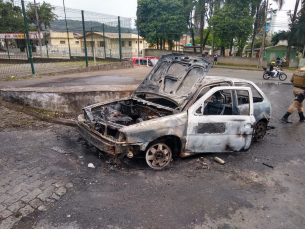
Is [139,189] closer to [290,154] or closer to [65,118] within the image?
[290,154]

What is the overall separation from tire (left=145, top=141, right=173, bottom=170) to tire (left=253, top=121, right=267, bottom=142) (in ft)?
8.34

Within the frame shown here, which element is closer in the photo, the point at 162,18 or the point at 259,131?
the point at 259,131

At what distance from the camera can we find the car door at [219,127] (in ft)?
13.3

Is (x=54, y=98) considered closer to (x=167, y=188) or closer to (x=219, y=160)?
(x=167, y=188)

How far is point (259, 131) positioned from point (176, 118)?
2730 mm

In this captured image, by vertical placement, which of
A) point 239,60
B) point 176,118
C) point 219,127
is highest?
point 239,60

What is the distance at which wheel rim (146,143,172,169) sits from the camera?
3.93 m

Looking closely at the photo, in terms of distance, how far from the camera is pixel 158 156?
402 cm

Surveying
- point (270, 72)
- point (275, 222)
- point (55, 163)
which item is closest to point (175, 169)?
point (275, 222)

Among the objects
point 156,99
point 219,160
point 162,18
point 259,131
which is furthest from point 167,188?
point 162,18

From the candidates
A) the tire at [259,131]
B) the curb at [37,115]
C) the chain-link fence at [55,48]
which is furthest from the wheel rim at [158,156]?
the chain-link fence at [55,48]

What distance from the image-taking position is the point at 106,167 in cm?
405

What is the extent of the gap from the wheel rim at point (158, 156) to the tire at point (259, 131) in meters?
2.56

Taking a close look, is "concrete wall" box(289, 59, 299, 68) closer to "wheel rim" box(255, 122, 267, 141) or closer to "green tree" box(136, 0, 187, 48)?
"green tree" box(136, 0, 187, 48)
